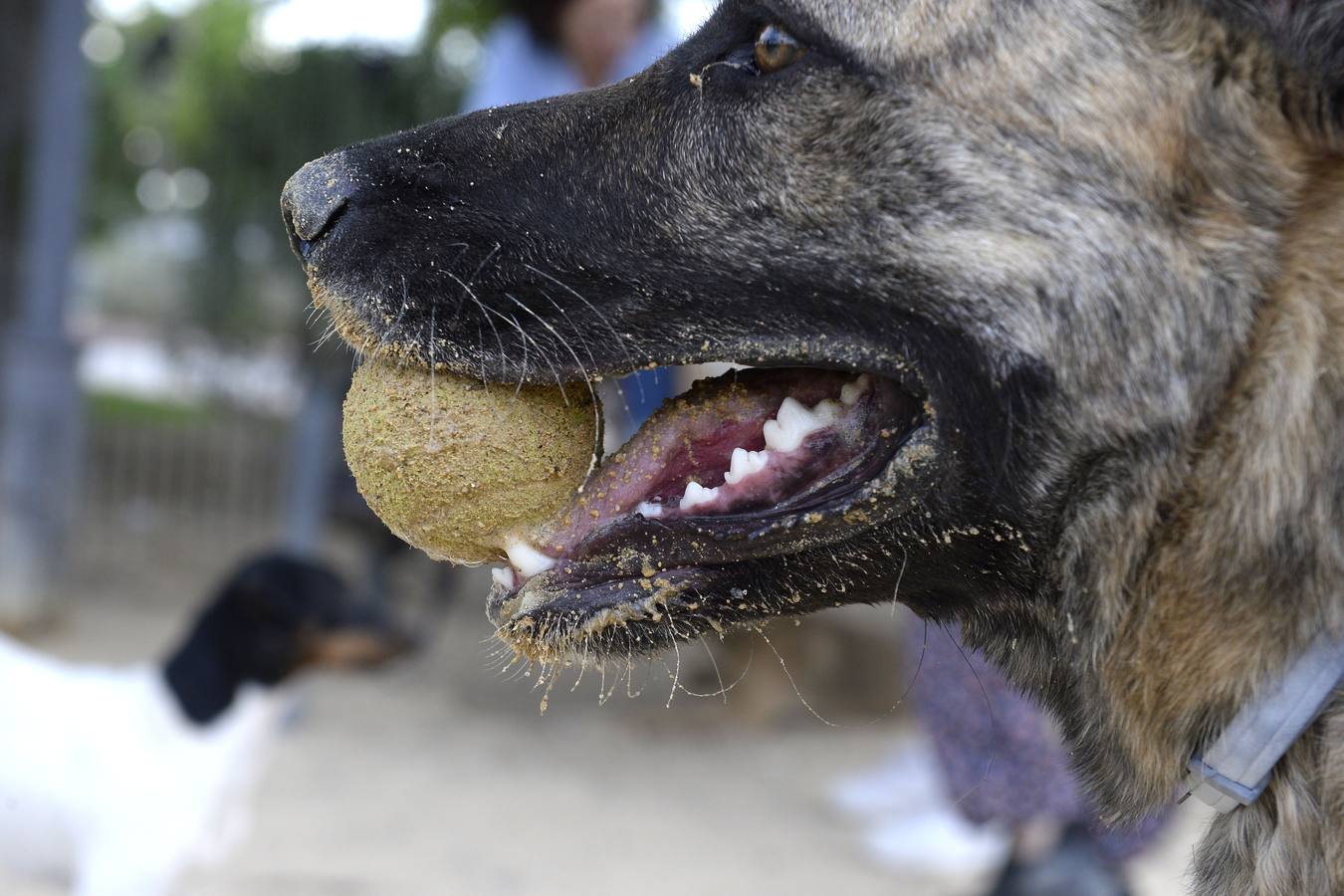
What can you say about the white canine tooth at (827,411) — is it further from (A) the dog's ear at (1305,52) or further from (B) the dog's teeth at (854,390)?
(A) the dog's ear at (1305,52)

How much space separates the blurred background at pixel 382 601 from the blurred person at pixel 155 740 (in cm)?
21

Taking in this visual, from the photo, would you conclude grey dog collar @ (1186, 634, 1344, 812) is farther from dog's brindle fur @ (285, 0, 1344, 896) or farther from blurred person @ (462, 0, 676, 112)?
blurred person @ (462, 0, 676, 112)

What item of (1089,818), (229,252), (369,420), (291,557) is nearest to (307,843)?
(291,557)

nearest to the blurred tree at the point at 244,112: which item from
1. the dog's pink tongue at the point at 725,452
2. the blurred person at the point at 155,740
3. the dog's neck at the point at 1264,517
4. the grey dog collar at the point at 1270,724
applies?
the blurred person at the point at 155,740

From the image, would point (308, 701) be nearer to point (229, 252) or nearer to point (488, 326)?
point (488, 326)

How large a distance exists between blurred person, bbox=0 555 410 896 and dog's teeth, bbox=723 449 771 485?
2863 mm

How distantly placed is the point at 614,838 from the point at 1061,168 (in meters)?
4.25

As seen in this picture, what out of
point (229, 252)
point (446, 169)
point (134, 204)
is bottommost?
point (134, 204)

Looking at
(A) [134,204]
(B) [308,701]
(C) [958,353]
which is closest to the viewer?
(C) [958,353]

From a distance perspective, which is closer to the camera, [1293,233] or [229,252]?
[1293,233]

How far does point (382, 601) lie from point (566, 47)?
8.69 feet

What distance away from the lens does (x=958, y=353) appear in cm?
175

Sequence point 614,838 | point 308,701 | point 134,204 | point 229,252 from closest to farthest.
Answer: point 614,838 → point 308,701 → point 229,252 → point 134,204

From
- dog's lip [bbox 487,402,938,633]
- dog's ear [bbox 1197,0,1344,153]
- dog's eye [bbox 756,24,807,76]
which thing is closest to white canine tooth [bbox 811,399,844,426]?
dog's lip [bbox 487,402,938,633]
